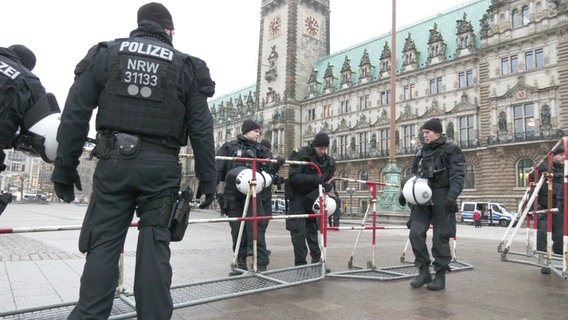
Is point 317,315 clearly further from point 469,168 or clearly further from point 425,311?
point 469,168

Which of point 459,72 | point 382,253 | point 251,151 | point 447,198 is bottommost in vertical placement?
point 382,253

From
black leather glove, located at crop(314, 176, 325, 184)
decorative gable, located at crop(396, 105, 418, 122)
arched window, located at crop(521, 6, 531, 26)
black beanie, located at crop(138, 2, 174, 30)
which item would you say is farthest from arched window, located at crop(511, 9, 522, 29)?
black beanie, located at crop(138, 2, 174, 30)

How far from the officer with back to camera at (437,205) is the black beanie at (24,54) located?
4.27m

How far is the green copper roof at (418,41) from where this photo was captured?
4397 cm

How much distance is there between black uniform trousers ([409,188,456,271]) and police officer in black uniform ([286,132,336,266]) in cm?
127

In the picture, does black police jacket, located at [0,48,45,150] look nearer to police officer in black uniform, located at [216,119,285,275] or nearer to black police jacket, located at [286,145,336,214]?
police officer in black uniform, located at [216,119,285,275]

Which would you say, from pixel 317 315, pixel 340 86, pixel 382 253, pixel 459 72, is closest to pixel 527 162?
pixel 459 72

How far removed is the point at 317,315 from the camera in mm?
3666

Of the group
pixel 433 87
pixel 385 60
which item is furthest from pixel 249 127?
pixel 385 60

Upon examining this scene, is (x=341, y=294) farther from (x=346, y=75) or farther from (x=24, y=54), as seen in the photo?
(x=346, y=75)

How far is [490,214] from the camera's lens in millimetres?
30844

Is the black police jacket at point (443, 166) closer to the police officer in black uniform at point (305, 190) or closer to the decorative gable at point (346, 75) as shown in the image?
the police officer in black uniform at point (305, 190)

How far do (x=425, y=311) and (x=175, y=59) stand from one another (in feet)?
9.91

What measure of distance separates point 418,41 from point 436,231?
4731cm
